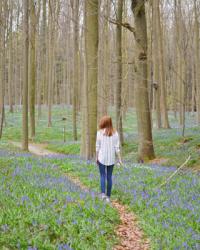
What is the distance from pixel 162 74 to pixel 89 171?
51.3 feet

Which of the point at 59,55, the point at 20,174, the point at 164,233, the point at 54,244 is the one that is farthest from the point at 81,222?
the point at 59,55

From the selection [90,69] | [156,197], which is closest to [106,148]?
[156,197]

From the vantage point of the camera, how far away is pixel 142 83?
14789 mm

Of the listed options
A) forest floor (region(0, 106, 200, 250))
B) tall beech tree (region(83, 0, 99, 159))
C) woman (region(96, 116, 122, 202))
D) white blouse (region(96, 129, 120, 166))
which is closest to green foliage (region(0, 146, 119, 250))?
forest floor (region(0, 106, 200, 250))

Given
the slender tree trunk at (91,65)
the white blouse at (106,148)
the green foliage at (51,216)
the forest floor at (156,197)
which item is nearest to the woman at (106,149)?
the white blouse at (106,148)

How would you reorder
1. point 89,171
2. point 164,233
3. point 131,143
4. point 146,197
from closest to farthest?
point 164,233, point 146,197, point 89,171, point 131,143

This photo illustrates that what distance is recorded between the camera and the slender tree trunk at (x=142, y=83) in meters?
14.4

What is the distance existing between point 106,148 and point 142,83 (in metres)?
6.36

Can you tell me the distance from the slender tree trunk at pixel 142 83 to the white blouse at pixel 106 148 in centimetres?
596

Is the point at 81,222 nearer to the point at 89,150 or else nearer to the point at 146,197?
the point at 146,197

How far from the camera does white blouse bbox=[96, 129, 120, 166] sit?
29.5 ft

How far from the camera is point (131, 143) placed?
830 inches

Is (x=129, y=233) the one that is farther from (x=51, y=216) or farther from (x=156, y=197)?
(x=156, y=197)

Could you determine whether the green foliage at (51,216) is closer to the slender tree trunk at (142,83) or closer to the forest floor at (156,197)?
the forest floor at (156,197)
